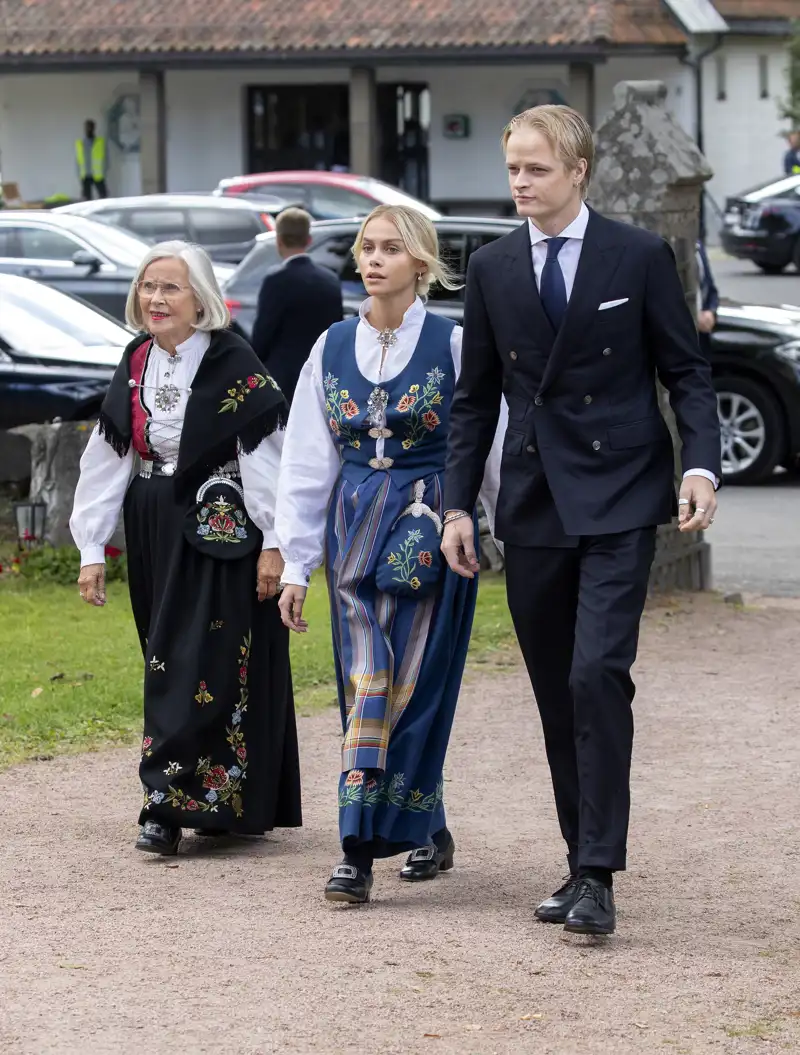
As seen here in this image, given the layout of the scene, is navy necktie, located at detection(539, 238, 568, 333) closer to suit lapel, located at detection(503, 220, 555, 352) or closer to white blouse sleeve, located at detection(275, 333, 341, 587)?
suit lapel, located at detection(503, 220, 555, 352)

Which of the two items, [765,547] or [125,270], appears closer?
[765,547]

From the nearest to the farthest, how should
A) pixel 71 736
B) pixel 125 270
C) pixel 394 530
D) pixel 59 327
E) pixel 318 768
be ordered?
pixel 394 530
pixel 318 768
pixel 71 736
pixel 59 327
pixel 125 270

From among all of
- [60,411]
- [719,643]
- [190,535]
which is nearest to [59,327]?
[60,411]

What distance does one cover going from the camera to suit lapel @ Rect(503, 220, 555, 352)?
4.91 m

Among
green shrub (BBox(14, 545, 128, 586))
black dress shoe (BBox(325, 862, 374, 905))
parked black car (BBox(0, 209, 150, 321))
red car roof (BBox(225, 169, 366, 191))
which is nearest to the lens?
black dress shoe (BBox(325, 862, 374, 905))

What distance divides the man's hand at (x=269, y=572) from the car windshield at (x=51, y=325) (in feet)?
24.1

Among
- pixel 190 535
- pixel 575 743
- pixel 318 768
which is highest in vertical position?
pixel 190 535

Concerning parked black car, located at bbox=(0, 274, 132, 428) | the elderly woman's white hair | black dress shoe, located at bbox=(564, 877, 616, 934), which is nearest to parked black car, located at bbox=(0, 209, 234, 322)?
parked black car, located at bbox=(0, 274, 132, 428)

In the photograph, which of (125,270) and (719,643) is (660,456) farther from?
(125,270)

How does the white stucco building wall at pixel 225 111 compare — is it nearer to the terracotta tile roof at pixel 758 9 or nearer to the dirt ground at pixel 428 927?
the terracotta tile roof at pixel 758 9

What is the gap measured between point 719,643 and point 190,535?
408 centimetres

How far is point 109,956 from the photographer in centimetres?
472

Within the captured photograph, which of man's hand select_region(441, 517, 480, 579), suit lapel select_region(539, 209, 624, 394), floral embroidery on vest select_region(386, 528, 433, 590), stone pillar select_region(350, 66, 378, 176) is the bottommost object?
floral embroidery on vest select_region(386, 528, 433, 590)

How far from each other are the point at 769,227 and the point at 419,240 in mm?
24932
